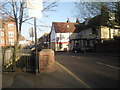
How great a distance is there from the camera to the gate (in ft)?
26.7

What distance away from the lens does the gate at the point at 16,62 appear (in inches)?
321

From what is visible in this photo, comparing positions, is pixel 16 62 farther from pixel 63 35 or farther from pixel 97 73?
pixel 63 35

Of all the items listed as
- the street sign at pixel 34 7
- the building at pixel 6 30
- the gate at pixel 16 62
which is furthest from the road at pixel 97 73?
the building at pixel 6 30

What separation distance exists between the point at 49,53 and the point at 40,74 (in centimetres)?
120

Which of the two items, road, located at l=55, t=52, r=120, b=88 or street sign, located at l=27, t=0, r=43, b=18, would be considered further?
street sign, located at l=27, t=0, r=43, b=18

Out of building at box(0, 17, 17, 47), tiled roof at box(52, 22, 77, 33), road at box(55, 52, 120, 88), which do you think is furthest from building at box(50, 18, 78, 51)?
road at box(55, 52, 120, 88)

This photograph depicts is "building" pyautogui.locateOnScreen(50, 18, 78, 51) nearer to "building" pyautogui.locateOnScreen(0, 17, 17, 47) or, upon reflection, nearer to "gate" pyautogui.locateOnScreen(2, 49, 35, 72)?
"building" pyautogui.locateOnScreen(0, 17, 17, 47)

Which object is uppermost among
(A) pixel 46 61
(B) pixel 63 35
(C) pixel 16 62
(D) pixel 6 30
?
(B) pixel 63 35

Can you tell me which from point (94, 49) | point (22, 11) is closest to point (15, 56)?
point (22, 11)

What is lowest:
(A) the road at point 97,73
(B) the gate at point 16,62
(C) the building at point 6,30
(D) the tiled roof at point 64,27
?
Answer: (A) the road at point 97,73

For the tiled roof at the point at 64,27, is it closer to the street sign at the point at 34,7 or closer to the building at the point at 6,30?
the building at the point at 6,30

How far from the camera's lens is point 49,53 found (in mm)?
7891

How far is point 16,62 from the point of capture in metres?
9.00

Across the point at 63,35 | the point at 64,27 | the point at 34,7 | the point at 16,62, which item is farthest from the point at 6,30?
the point at 64,27
